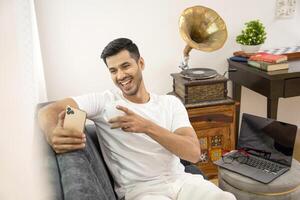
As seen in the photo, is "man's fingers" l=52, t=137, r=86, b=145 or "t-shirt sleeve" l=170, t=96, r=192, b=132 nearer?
"man's fingers" l=52, t=137, r=86, b=145

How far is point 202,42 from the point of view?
2143mm

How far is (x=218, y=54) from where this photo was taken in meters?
2.54

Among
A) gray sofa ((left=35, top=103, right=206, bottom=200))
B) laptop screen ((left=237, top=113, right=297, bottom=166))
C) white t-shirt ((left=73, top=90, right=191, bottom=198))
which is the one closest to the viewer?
gray sofa ((left=35, top=103, right=206, bottom=200))

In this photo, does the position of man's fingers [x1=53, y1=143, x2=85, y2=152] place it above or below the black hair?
below

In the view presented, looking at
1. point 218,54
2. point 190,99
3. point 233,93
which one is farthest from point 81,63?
point 233,93

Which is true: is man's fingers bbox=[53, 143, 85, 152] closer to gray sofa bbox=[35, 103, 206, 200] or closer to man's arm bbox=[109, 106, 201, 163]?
gray sofa bbox=[35, 103, 206, 200]

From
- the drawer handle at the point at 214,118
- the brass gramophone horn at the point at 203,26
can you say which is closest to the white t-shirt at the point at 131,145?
the drawer handle at the point at 214,118

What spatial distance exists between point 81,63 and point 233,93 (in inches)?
47.4

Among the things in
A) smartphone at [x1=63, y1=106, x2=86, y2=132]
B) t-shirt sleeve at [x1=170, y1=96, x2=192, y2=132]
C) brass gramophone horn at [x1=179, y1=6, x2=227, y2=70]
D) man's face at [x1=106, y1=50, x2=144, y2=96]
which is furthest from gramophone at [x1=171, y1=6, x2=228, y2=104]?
smartphone at [x1=63, y1=106, x2=86, y2=132]

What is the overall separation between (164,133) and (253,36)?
1.36 metres

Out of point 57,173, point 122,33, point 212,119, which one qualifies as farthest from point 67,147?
point 122,33

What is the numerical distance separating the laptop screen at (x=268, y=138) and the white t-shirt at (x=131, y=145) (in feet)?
1.54

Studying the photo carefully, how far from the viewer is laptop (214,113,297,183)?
160 cm

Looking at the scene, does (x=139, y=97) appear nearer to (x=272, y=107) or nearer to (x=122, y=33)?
(x=122, y=33)
